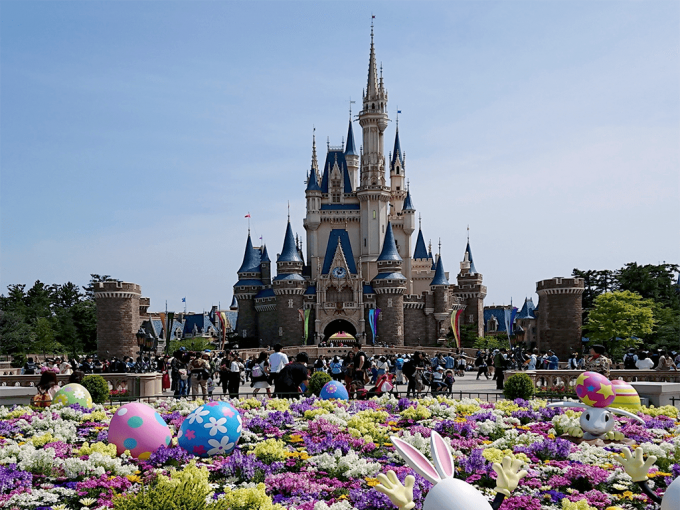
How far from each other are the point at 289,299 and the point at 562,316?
25662 mm

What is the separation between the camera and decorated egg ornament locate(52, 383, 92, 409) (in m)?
12.8

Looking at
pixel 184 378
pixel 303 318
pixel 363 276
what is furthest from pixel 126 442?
pixel 363 276

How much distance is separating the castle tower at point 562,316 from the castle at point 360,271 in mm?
15626

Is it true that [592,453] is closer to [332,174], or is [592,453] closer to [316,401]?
[316,401]

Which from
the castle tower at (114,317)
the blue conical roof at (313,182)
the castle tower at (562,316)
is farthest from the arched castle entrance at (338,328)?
the castle tower at (562,316)

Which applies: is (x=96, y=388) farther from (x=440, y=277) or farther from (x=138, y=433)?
(x=440, y=277)

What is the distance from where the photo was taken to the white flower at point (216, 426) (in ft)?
29.9

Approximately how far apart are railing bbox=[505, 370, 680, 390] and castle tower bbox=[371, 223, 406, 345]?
47.8 metres

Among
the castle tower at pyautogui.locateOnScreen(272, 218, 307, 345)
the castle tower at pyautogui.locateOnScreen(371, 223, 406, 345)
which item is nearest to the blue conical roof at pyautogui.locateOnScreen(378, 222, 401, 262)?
the castle tower at pyautogui.locateOnScreen(371, 223, 406, 345)

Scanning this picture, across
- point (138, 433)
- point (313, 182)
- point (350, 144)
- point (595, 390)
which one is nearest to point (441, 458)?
point (138, 433)

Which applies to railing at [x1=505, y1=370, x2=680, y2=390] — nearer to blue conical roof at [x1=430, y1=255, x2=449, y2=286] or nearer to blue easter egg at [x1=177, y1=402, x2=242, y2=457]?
blue easter egg at [x1=177, y1=402, x2=242, y2=457]

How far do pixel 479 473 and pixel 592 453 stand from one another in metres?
1.82

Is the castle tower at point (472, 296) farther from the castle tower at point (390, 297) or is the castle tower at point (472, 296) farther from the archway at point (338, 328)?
the archway at point (338, 328)

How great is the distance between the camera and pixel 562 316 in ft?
179
